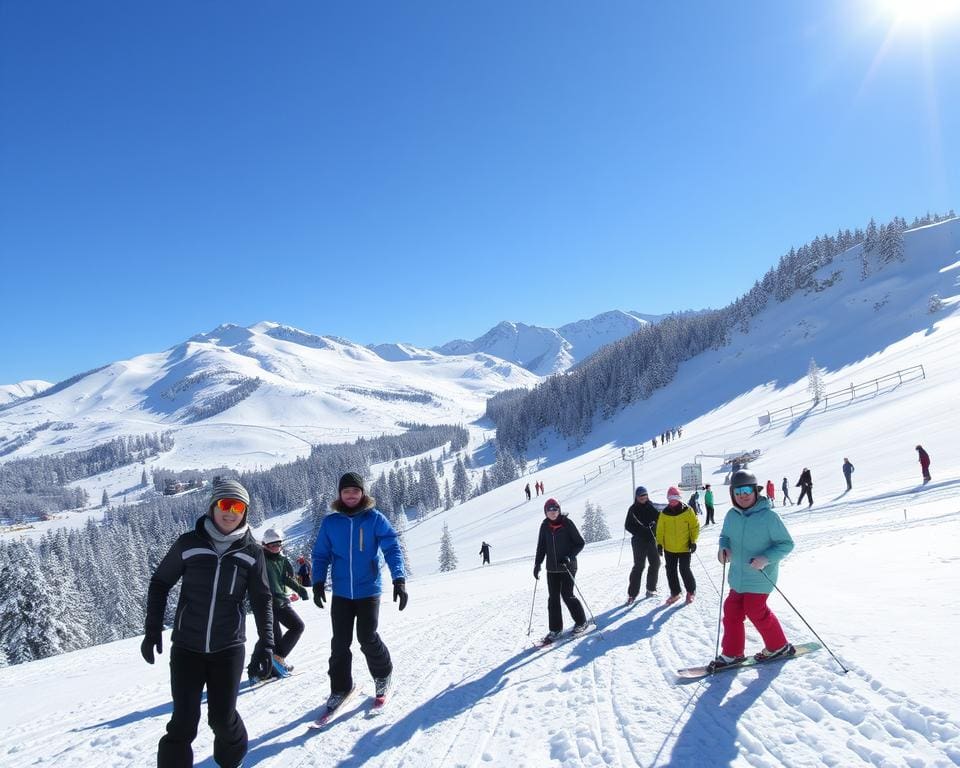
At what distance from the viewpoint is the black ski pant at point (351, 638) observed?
5148 millimetres

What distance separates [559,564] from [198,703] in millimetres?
4786

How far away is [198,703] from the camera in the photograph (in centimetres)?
377

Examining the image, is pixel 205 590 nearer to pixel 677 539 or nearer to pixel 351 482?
pixel 351 482

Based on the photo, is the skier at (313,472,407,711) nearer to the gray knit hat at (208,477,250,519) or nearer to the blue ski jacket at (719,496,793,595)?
the gray knit hat at (208,477,250,519)

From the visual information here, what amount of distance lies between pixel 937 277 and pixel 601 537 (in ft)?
304

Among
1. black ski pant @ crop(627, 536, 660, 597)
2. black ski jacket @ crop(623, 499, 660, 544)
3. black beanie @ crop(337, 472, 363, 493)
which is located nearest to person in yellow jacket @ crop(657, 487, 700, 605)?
black ski jacket @ crop(623, 499, 660, 544)

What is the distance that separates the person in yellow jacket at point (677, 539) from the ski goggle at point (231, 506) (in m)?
6.44


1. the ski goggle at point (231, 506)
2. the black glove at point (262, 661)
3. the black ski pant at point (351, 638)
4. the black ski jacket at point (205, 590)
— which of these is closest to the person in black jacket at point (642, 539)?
the black ski pant at point (351, 638)

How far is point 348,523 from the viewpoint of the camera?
5.19 meters

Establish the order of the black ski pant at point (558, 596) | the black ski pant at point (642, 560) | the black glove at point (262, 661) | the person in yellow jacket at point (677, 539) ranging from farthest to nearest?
1. the black ski pant at point (642, 560)
2. the person in yellow jacket at point (677, 539)
3. the black ski pant at point (558, 596)
4. the black glove at point (262, 661)

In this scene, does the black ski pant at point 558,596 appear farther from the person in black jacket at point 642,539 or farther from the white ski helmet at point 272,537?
the white ski helmet at point 272,537

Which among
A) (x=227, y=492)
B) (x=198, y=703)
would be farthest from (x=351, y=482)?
(x=198, y=703)

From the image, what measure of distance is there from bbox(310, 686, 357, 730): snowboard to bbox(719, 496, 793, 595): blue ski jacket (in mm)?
4051

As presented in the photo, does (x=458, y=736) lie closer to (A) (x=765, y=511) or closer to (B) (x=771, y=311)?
(A) (x=765, y=511)
